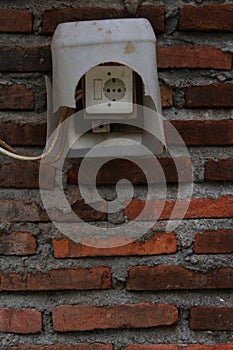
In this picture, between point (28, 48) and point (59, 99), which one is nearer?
point (59, 99)

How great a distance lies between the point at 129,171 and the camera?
1.24 meters

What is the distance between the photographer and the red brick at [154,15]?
4.03ft

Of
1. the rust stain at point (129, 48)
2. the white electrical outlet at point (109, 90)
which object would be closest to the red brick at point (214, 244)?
the white electrical outlet at point (109, 90)

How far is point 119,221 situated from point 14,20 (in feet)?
1.62

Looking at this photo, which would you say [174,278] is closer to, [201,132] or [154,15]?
[201,132]

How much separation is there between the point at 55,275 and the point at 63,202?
0.52ft

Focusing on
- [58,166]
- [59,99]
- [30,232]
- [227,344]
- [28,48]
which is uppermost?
[28,48]

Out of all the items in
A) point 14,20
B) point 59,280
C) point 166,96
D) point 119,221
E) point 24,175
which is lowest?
point 59,280

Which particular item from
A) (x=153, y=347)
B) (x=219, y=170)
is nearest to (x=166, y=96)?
(x=219, y=170)

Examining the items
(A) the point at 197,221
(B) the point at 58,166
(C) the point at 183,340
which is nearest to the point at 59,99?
(B) the point at 58,166

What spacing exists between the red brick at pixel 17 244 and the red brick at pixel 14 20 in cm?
44

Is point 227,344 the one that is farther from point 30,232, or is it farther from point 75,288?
point 30,232

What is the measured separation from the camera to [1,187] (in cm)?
123

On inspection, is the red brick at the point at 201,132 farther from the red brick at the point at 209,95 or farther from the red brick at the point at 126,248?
the red brick at the point at 126,248
